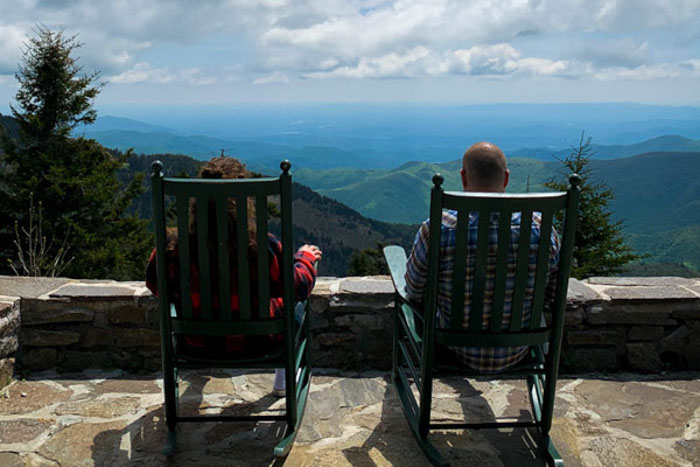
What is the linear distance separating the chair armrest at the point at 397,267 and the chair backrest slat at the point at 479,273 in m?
0.39

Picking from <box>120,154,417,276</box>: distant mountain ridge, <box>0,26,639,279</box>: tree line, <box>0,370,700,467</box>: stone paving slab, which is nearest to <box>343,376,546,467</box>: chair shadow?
<box>0,370,700,467</box>: stone paving slab

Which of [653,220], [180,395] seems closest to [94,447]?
[180,395]

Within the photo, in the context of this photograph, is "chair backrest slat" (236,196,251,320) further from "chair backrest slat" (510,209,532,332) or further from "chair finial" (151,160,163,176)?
"chair backrest slat" (510,209,532,332)

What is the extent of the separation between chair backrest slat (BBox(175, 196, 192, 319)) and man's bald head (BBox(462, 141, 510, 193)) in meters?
1.04

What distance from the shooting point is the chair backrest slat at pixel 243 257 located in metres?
2.01

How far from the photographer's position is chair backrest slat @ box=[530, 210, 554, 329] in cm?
200

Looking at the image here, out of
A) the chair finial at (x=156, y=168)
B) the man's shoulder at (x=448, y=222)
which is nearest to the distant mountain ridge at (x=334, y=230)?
the man's shoulder at (x=448, y=222)

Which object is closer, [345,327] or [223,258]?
[223,258]

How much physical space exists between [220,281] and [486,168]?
108 centimetres

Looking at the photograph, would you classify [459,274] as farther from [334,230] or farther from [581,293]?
[334,230]

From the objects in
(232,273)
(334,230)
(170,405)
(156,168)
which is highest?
(156,168)

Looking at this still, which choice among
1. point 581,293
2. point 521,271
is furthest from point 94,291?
point 581,293

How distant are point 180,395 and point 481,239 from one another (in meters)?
1.74

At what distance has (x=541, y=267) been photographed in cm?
206
